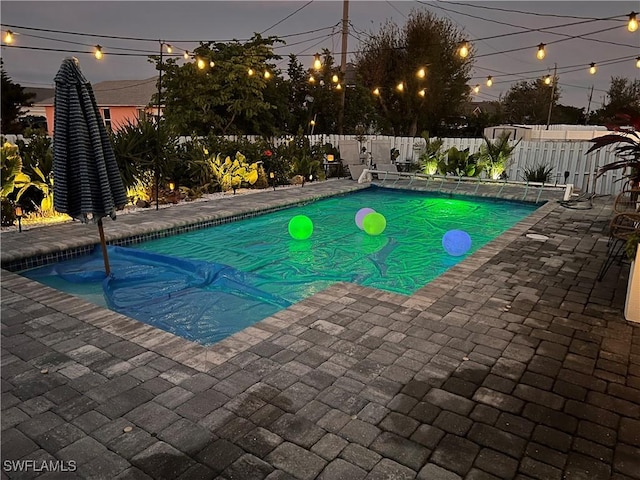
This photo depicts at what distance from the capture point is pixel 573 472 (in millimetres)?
2014

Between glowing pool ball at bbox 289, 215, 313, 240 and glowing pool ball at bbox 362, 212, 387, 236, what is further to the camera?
glowing pool ball at bbox 362, 212, 387, 236

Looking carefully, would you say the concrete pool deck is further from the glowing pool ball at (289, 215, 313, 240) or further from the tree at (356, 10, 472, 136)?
the tree at (356, 10, 472, 136)

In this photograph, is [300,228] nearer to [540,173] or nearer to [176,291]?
[176,291]

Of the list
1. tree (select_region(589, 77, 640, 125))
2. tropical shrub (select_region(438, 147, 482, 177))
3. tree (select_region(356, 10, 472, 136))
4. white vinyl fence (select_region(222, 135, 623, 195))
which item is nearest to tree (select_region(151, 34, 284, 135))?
white vinyl fence (select_region(222, 135, 623, 195))

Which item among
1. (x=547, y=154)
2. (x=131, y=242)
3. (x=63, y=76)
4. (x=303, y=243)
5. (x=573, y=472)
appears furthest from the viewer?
(x=547, y=154)

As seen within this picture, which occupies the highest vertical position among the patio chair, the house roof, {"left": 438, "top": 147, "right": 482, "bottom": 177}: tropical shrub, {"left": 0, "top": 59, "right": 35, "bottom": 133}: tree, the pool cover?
the house roof

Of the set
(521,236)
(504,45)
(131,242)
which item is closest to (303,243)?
(131,242)

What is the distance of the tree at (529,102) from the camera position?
38.7m

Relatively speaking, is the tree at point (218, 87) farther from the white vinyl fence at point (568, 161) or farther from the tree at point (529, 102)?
the tree at point (529, 102)

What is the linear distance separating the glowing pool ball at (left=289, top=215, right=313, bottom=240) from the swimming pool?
6.6 inches

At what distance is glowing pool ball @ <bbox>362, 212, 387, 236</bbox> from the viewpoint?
27.4 feet

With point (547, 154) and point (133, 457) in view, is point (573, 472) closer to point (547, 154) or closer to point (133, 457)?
point (133, 457)

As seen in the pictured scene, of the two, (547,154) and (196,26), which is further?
(196,26)

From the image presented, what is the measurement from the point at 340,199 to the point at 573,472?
31.3 ft
